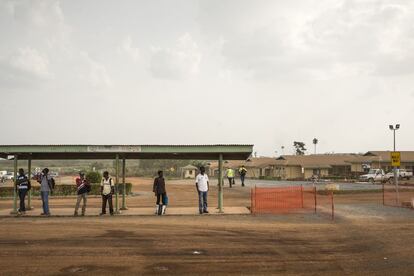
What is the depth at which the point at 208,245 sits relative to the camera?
11.6 m

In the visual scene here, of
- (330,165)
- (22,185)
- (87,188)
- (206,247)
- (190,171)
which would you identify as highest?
(330,165)

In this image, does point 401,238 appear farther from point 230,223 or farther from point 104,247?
point 104,247

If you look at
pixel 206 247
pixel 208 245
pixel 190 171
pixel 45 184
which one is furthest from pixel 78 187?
pixel 190 171

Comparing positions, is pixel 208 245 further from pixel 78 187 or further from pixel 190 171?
pixel 190 171

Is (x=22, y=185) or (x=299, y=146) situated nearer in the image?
(x=22, y=185)

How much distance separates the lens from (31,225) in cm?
1548

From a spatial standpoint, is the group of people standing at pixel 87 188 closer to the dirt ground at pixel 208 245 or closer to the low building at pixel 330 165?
the dirt ground at pixel 208 245

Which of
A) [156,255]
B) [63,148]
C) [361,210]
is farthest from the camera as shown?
[361,210]

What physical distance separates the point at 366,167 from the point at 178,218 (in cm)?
5772

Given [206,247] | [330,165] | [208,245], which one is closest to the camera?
[206,247]

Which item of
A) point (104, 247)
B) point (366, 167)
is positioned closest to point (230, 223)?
point (104, 247)

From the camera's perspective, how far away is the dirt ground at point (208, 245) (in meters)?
9.26

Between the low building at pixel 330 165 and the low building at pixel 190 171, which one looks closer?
the low building at pixel 330 165

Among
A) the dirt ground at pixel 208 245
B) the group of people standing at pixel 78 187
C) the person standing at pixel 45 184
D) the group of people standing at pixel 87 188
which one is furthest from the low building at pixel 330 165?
the dirt ground at pixel 208 245
